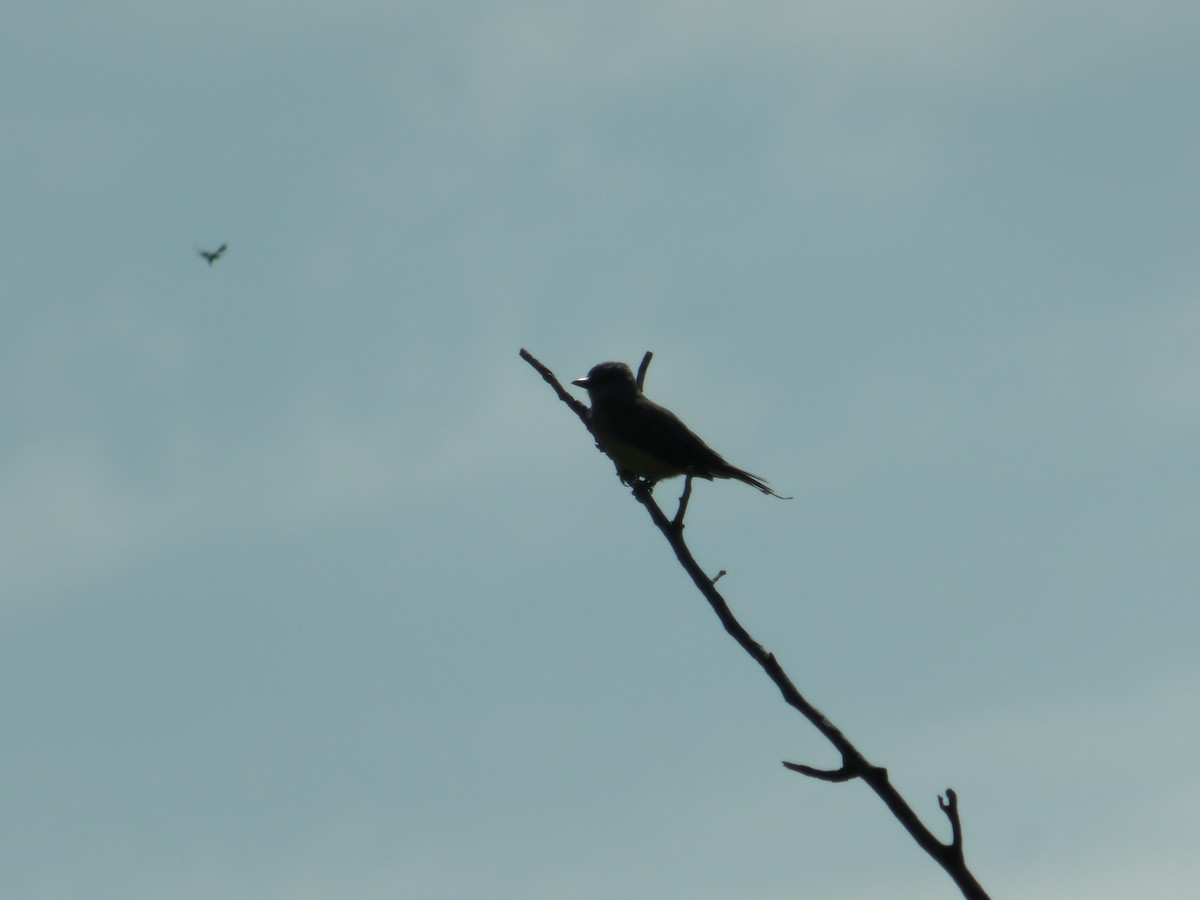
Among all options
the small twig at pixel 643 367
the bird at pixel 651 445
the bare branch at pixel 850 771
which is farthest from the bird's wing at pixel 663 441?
the bare branch at pixel 850 771

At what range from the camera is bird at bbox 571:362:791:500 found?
1304 centimetres

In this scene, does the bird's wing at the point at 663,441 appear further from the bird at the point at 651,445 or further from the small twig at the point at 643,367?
the small twig at the point at 643,367

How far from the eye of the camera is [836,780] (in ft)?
11.9

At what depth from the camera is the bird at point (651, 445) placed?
513 inches

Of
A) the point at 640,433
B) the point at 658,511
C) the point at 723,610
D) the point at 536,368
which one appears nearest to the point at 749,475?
the point at 640,433

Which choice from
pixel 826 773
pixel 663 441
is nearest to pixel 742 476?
pixel 663 441

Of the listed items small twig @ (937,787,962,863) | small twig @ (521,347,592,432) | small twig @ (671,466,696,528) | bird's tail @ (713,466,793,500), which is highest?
bird's tail @ (713,466,793,500)

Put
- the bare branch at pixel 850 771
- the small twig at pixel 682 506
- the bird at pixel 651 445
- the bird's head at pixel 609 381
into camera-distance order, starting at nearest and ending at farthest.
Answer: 1. the bare branch at pixel 850 771
2. the small twig at pixel 682 506
3. the bird at pixel 651 445
4. the bird's head at pixel 609 381

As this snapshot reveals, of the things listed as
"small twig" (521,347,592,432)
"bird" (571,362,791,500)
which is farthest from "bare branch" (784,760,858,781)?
"bird" (571,362,791,500)

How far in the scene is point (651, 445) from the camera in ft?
42.8

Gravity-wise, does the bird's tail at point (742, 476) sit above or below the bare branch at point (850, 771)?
above

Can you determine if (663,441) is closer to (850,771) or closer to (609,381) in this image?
(609,381)

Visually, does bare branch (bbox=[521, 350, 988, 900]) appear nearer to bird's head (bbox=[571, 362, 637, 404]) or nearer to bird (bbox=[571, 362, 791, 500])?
bird (bbox=[571, 362, 791, 500])

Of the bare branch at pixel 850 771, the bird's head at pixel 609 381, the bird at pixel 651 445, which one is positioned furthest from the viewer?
the bird's head at pixel 609 381
